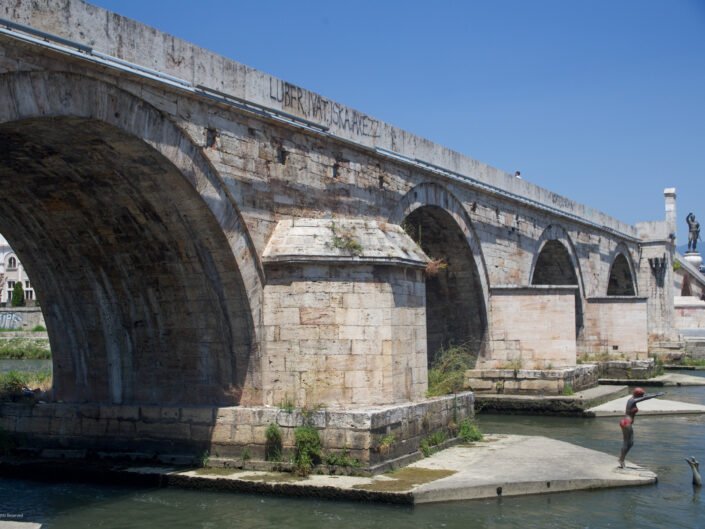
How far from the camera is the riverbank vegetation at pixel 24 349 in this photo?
3700 cm

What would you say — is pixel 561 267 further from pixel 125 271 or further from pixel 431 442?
pixel 125 271

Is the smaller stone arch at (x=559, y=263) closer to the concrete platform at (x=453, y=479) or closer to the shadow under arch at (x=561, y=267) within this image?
the shadow under arch at (x=561, y=267)

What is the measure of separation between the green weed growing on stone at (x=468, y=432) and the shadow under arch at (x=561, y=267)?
11.7 metres

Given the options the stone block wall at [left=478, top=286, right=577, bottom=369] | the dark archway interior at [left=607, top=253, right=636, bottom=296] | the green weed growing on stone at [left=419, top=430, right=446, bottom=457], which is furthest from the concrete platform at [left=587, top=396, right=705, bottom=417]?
the dark archway interior at [left=607, top=253, right=636, bottom=296]

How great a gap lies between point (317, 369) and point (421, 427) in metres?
1.44

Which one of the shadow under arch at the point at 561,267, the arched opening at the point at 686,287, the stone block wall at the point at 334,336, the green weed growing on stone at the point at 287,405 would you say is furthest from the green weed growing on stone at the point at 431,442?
the arched opening at the point at 686,287

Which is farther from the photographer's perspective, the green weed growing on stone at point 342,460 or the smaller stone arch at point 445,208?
the smaller stone arch at point 445,208

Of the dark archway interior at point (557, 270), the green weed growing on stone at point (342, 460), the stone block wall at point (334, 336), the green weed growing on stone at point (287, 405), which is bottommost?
the green weed growing on stone at point (342, 460)

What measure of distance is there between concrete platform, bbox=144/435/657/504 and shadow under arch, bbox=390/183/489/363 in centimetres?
580

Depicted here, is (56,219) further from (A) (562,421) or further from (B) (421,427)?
(A) (562,421)

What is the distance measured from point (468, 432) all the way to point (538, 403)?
518cm

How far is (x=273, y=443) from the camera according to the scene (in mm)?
9570

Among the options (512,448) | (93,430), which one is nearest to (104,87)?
(93,430)

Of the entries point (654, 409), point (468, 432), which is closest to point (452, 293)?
point (654, 409)
